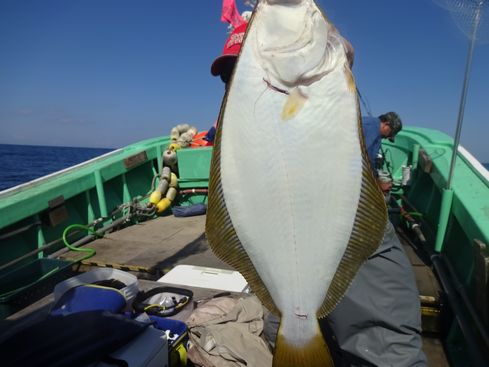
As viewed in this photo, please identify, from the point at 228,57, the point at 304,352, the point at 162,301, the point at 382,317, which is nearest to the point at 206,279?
the point at 162,301

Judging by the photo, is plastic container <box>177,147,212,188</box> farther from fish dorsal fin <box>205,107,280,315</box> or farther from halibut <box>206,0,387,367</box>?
halibut <box>206,0,387,367</box>

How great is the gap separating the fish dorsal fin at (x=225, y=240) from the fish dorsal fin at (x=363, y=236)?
26 cm

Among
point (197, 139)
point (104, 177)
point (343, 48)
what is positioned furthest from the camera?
point (197, 139)

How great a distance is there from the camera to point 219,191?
138 cm

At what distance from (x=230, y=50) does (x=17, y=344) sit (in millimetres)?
1823

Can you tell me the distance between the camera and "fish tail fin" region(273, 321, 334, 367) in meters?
1.35

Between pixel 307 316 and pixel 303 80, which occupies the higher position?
pixel 303 80

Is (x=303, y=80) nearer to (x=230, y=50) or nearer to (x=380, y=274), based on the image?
(x=230, y=50)

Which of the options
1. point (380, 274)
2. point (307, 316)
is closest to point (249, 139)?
point (307, 316)

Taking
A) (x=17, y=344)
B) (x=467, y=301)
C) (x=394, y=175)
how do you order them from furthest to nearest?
(x=394, y=175), (x=467, y=301), (x=17, y=344)

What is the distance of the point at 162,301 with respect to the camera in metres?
2.60

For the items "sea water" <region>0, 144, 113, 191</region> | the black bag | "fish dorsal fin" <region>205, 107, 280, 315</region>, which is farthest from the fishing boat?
"sea water" <region>0, 144, 113, 191</region>

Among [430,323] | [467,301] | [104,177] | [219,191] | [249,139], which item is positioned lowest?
[430,323]

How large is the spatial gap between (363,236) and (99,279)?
2.15 meters
